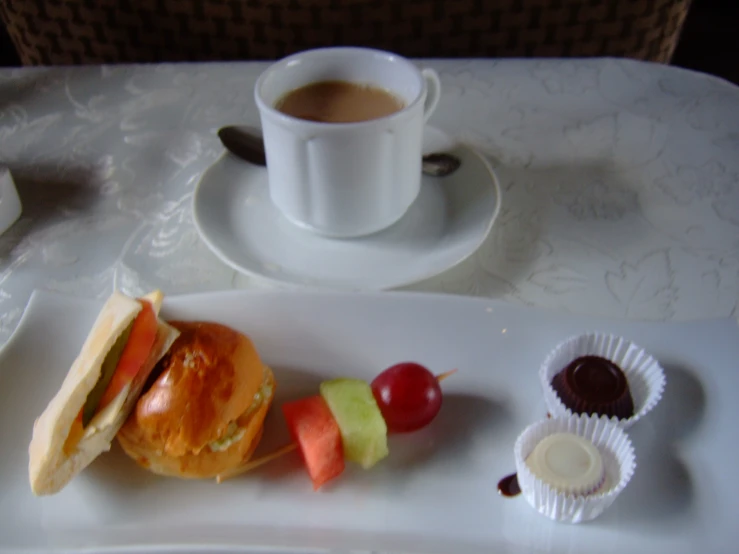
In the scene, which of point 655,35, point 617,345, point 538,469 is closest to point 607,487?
point 538,469

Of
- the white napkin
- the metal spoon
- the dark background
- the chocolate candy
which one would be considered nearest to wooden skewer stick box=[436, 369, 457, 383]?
the chocolate candy

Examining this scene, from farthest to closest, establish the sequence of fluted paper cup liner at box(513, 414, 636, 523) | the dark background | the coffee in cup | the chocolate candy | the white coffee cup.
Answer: the dark background < the coffee in cup < the white coffee cup < the chocolate candy < fluted paper cup liner at box(513, 414, 636, 523)


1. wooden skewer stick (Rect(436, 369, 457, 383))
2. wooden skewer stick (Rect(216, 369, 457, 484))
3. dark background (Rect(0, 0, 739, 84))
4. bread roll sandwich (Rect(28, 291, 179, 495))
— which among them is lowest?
dark background (Rect(0, 0, 739, 84))

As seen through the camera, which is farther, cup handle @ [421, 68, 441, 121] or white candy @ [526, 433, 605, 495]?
cup handle @ [421, 68, 441, 121]

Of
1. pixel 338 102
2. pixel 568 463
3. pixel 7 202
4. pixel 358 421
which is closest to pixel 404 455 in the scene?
pixel 358 421

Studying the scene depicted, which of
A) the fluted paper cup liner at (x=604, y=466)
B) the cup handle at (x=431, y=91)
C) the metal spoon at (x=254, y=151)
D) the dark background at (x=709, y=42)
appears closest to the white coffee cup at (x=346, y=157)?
the cup handle at (x=431, y=91)

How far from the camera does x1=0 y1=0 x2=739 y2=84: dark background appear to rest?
9.53 feet

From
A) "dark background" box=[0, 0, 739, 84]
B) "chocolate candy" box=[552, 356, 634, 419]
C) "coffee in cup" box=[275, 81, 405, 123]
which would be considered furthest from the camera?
"dark background" box=[0, 0, 739, 84]

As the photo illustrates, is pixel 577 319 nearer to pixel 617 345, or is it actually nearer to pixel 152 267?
pixel 617 345

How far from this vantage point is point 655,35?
1817 mm

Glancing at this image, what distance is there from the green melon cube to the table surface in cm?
23

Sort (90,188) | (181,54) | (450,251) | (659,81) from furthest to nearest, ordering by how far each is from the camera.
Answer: (181,54) → (659,81) → (90,188) → (450,251)

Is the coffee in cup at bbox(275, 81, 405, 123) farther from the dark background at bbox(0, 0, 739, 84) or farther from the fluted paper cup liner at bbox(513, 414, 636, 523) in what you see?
the dark background at bbox(0, 0, 739, 84)

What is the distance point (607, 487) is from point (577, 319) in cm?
21
